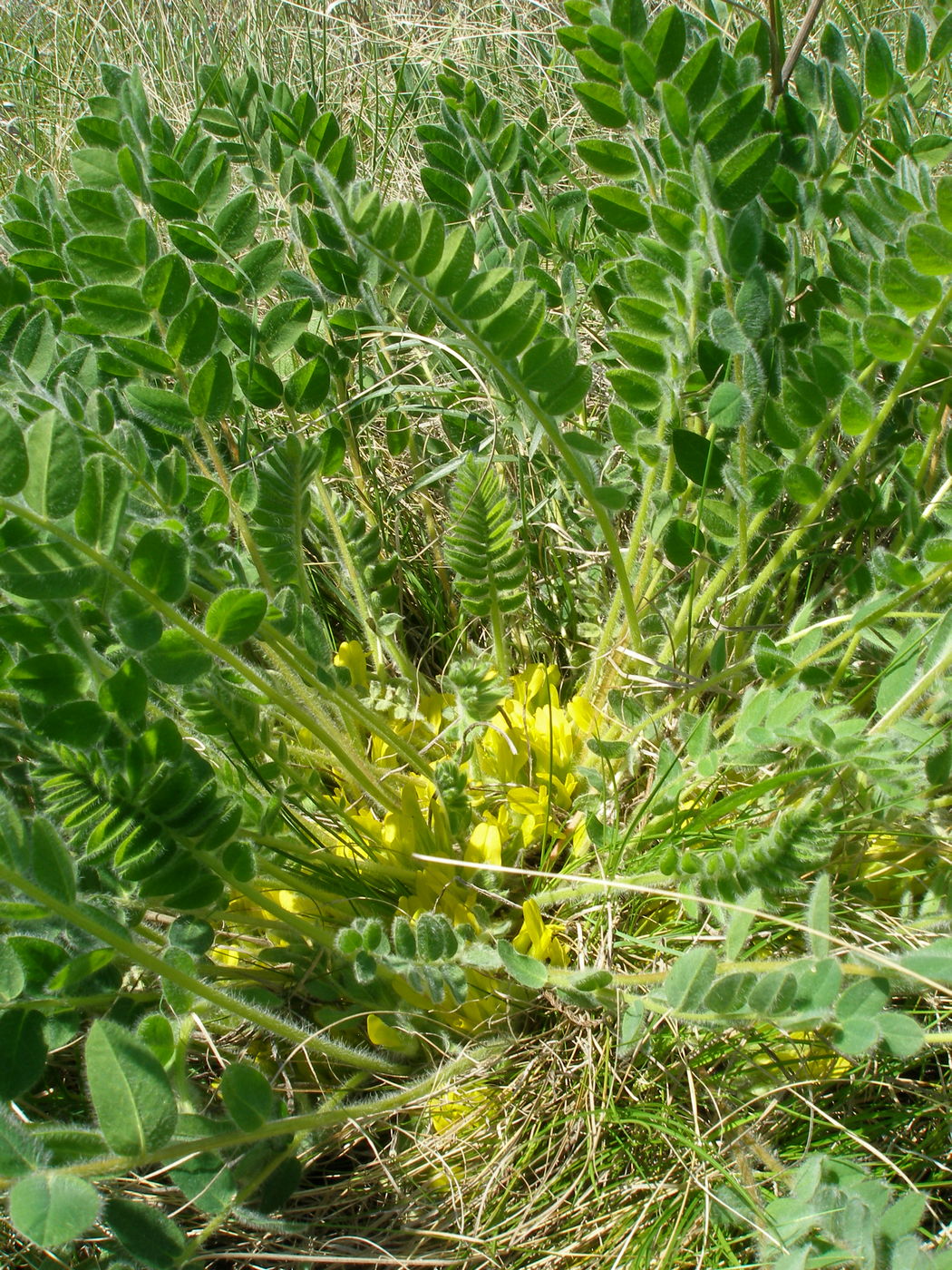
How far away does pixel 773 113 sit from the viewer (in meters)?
1.40

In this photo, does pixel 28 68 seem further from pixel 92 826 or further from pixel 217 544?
pixel 92 826

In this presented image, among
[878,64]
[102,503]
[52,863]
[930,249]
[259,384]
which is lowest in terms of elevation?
[52,863]

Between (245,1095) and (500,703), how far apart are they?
0.66 m

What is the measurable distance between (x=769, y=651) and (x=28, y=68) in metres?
3.91

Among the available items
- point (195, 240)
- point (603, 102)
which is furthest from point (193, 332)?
point (603, 102)

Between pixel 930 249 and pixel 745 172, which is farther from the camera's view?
pixel 745 172

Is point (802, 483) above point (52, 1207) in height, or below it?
above

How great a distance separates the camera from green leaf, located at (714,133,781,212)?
44.3 inches

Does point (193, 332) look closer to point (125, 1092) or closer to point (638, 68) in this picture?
point (638, 68)

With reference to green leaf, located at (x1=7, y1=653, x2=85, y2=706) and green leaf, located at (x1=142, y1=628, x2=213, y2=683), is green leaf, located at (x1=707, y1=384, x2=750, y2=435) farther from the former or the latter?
green leaf, located at (x1=7, y1=653, x2=85, y2=706)

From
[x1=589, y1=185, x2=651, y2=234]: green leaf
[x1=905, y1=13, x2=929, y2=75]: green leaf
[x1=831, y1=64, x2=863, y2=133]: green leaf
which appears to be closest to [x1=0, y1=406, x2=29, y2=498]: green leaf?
[x1=589, y1=185, x2=651, y2=234]: green leaf

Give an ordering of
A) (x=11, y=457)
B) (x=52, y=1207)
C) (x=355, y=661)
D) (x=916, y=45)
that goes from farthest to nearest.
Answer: (x=355, y=661), (x=916, y=45), (x=11, y=457), (x=52, y=1207)

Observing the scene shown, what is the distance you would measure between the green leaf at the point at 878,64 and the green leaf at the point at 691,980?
3.58ft

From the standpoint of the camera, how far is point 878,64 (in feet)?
4.30
